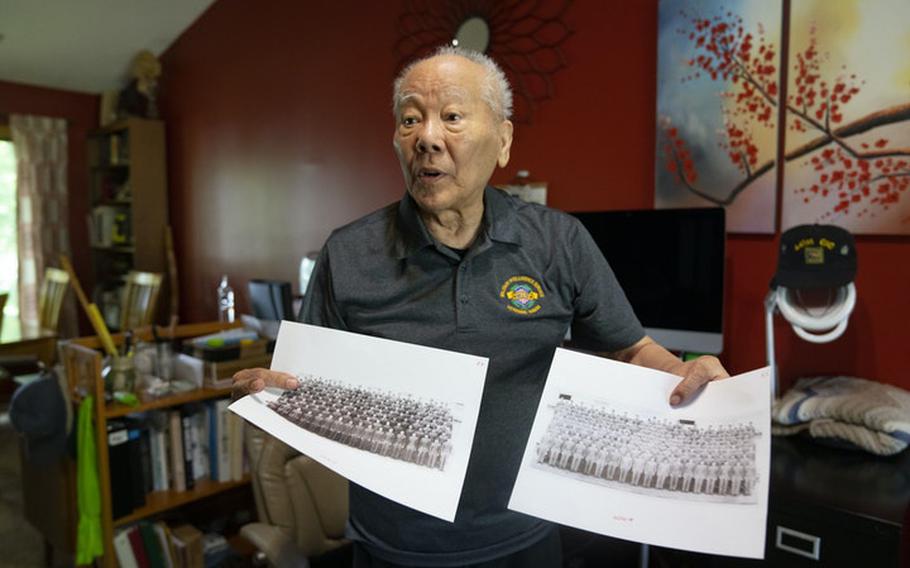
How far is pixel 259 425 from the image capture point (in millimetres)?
855

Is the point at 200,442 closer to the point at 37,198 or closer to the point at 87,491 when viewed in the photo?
the point at 87,491

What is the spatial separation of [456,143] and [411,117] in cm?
9

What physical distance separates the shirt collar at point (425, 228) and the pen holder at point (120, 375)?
58.1 inches

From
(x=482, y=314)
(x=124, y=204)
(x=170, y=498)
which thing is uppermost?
(x=124, y=204)

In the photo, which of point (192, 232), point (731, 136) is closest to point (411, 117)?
point (731, 136)

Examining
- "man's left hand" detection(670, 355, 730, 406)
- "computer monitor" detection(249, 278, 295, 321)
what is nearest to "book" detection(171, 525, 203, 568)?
"computer monitor" detection(249, 278, 295, 321)

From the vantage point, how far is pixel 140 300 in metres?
4.00

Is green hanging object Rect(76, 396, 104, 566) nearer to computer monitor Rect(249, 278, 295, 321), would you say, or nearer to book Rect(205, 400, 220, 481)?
book Rect(205, 400, 220, 481)

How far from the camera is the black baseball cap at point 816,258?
1.47 m

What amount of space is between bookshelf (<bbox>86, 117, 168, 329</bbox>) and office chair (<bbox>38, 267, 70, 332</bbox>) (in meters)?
0.33

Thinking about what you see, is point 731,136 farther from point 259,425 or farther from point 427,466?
point 259,425

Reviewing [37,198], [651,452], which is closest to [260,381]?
[651,452]

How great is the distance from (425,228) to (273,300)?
205 centimetres

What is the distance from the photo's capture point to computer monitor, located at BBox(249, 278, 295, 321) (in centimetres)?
280
